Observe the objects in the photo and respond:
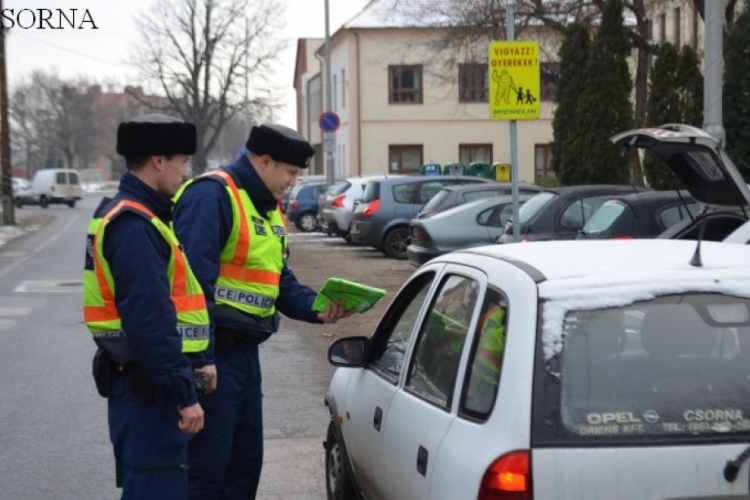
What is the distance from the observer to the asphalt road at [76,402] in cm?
732

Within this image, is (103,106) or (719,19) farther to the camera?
(103,106)

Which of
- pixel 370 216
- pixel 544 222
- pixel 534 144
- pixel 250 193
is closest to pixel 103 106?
pixel 534 144

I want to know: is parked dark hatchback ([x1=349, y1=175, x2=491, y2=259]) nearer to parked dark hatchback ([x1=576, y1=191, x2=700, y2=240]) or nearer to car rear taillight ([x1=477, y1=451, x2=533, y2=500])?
parked dark hatchback ([x1=576, y1=191, x2=700, y2=240])

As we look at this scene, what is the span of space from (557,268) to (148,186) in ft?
4.93

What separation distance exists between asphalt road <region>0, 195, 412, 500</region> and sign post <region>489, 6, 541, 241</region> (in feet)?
9.13

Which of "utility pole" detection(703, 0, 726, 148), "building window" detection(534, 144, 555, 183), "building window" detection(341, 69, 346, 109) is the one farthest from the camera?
"building window" detection(341, 69, 346, 109)

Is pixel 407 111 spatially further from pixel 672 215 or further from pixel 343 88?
pixel 672 215

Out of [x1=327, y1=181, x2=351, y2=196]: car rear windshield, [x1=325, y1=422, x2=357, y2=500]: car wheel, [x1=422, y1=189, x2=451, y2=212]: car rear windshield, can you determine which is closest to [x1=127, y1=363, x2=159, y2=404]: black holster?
[x1=325, y1=422, x2=357, y2=500]: car wheel

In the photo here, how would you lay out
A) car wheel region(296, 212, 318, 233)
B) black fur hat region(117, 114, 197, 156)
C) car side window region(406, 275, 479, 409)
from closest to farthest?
1. car side window region(406, 275, 479, 409)
2. black fur hat region(117, 114, 197, 156)
3. car wheel region(296, 212, 318, 233)

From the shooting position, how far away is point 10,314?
15664 millimetres

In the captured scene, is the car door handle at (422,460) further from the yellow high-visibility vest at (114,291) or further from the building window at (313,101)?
the building window at (313,101)

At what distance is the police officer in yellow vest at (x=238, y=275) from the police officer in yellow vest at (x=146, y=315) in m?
0.58

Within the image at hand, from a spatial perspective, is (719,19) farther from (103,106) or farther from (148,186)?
(103,106)

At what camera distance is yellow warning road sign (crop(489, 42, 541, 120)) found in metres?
11.7
